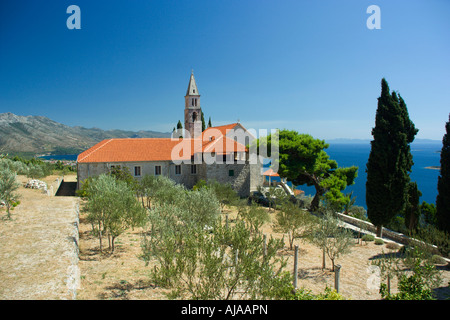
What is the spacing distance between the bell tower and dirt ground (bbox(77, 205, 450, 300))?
24585 mm

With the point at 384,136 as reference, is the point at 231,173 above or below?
below

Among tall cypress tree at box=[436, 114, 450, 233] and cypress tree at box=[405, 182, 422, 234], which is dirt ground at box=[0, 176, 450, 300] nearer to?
tall cypress tree at box=[436, 114, 450, 233]

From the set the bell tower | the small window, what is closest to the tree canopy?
the bell tower

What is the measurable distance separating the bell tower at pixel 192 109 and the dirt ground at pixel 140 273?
968 inches

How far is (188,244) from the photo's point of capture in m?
6.98

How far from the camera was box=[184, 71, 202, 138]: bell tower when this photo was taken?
38750 mm

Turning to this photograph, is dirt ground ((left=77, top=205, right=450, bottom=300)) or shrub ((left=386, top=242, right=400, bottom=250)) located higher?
dirt ground ((left=77, top=205, right=450, bottom=300))

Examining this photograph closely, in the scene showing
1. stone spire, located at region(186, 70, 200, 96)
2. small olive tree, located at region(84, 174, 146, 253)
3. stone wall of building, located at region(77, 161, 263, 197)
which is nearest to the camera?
small olive tree, located at region(84, 174, 146, 253)

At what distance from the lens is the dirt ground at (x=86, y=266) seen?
856 centimetres

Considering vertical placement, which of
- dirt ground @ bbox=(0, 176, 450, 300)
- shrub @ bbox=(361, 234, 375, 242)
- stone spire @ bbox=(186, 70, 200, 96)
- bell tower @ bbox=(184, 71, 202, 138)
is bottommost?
shrub @ bbox=(361, 234, 375, 242)

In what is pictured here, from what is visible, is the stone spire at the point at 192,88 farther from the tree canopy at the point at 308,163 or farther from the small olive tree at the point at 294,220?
the small olive tree at the point at 294,220
